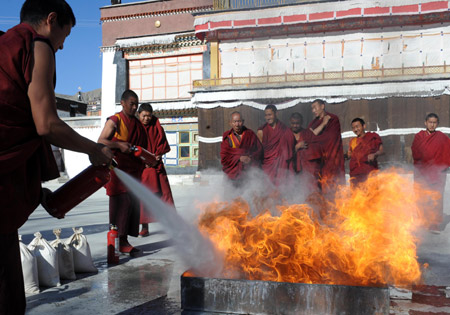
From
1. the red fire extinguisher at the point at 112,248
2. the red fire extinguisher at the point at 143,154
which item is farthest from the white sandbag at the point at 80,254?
the red fire extinguisher at the point at 143,154

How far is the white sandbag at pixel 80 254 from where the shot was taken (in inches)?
146

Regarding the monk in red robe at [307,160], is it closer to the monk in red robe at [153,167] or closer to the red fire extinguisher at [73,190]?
the monk in red robe at [153,167]

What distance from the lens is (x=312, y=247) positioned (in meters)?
2.83

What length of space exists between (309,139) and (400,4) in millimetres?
11824

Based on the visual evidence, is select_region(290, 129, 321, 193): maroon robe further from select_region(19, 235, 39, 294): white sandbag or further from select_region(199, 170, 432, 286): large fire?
select_region(19, 235, 39, 294): white sandbag

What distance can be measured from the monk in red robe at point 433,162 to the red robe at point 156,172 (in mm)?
4029

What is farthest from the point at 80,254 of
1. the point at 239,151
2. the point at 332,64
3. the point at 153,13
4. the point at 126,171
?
the point at 153,13

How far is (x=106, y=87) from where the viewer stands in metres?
20.5

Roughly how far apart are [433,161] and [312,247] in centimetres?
440

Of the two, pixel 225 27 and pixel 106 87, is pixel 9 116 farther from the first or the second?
pixel 106 87

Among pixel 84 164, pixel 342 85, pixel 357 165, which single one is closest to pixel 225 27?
pixel 342 85

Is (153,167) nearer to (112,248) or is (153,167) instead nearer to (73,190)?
(112,248)

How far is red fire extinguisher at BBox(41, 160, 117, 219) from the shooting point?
211 cm

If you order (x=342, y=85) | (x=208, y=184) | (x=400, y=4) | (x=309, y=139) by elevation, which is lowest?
(x=208, y=184)
